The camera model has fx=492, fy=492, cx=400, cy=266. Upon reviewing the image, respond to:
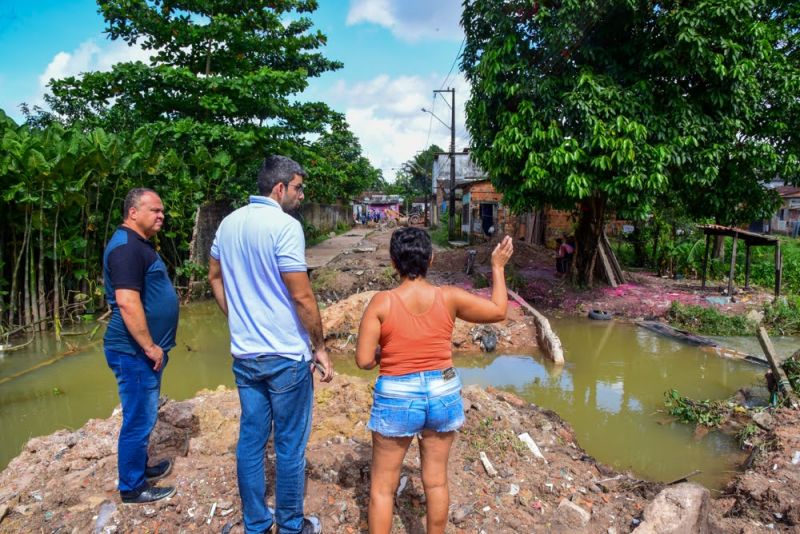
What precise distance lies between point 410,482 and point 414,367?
121 cm

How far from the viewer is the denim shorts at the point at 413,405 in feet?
7.61

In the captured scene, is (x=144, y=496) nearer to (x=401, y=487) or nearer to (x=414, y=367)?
(x=401, y=487)

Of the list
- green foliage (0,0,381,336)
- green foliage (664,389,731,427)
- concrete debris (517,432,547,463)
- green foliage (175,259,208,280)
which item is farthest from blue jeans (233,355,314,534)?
green foliage (175,259,208,280)

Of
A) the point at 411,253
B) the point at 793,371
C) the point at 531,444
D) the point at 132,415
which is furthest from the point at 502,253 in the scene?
the point at 793,371

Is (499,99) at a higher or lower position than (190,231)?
higher

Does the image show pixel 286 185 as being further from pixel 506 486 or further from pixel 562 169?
pixel 562 169

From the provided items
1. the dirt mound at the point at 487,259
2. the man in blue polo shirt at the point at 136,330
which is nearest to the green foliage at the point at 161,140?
the dirt mound at the point at 487,259

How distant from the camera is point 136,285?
8.95ft

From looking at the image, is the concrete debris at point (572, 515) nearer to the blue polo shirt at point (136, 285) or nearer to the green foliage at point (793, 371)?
the blue polo shirt at point (136, 285)

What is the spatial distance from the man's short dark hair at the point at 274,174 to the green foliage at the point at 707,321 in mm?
9001

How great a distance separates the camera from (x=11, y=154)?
725cm

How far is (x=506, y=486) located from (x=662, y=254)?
523 inches

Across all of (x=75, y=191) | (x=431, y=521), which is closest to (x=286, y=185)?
(x=431, y=521)

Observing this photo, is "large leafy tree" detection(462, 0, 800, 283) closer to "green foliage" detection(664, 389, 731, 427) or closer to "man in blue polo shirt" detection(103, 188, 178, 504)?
"green foliage" detection(664, 389, 731, 427)
